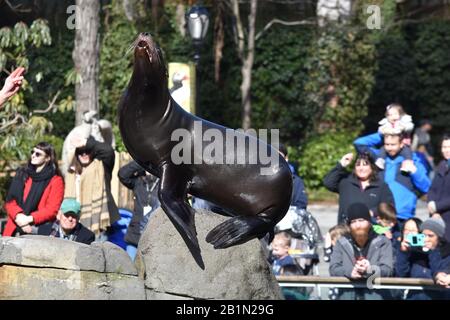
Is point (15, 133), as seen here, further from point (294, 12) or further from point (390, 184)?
point (294, 12)

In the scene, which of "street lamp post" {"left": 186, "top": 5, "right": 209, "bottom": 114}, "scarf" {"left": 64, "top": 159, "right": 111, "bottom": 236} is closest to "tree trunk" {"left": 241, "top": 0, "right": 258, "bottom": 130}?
"street lamp post" {"left": 186, "top": 5, "right": 209, "bottom": 114}

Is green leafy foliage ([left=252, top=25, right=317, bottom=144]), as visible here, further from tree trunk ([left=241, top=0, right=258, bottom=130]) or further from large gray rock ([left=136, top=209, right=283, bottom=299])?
large gray rock ([left=136, top=209, right=283, bottom=299])

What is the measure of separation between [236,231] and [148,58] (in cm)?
118

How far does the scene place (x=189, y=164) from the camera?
679 cm

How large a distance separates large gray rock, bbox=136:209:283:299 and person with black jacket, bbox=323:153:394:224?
4144 mm

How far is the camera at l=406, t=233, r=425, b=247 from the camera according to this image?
9.93 metres

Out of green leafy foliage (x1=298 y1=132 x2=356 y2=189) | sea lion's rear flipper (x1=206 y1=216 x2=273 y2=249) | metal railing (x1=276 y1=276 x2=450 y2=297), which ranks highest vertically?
sea lion's rear flipper (x1=206 y1=216 x2=273 y2=249)

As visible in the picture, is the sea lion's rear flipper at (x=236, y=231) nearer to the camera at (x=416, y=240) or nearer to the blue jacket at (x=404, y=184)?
the camera at (x=416, y=240)

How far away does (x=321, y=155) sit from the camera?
70.1 feet

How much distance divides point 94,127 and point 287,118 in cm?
975

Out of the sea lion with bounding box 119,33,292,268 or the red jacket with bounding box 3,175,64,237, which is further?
the red jacket with bounding box 3,175,64,237

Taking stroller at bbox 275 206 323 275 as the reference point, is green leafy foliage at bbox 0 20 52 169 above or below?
above

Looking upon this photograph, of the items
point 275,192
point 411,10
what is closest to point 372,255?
point 275,192

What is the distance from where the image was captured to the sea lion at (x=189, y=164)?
6.67 metres
